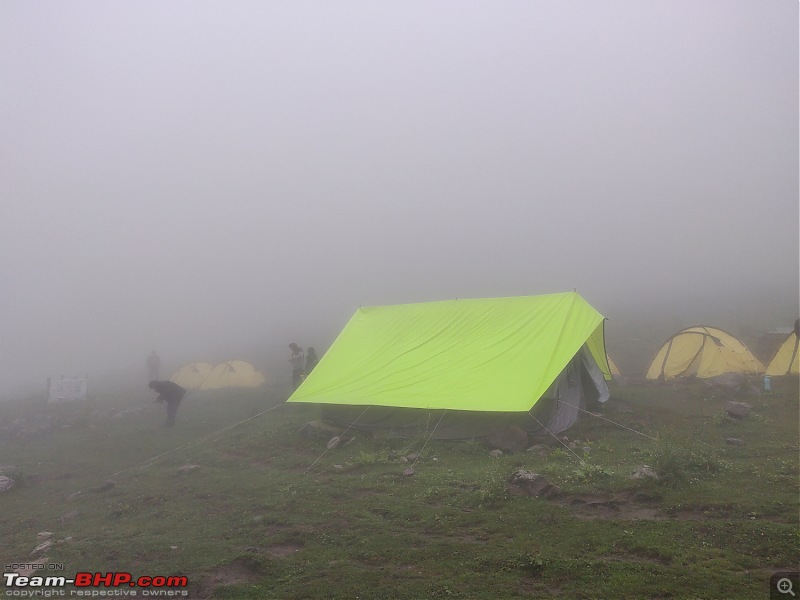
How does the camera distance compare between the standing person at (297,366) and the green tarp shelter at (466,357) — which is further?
the standing person at (297,366)

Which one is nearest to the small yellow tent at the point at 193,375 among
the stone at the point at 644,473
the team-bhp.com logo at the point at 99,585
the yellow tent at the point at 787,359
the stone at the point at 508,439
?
the stone at the point at 508,439

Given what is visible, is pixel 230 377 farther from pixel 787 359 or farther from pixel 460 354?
pixel 787 359

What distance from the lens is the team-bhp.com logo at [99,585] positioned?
626 centimetres

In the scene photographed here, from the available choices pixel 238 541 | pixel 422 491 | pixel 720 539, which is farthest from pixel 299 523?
pixel 720 539

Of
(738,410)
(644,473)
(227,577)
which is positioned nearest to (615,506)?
(644,473)

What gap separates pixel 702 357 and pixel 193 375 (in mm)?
22625

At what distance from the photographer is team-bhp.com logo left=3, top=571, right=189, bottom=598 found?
6.26 m

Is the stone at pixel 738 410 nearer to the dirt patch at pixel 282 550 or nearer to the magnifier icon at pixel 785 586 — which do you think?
the magnifier icon at pixel 785 586

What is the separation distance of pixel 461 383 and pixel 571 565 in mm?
6815

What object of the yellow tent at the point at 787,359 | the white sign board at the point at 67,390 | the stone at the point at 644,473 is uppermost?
the yellow tent at the point at 787,359

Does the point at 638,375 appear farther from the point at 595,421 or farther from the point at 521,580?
the point at 521,580

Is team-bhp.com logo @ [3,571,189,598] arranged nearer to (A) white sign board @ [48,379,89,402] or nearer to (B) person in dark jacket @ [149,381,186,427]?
(B) person in dark jacket @ [149,381,186,427]

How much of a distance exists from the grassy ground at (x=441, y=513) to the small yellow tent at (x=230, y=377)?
11683mm

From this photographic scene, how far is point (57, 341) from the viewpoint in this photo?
80250 millimetres
